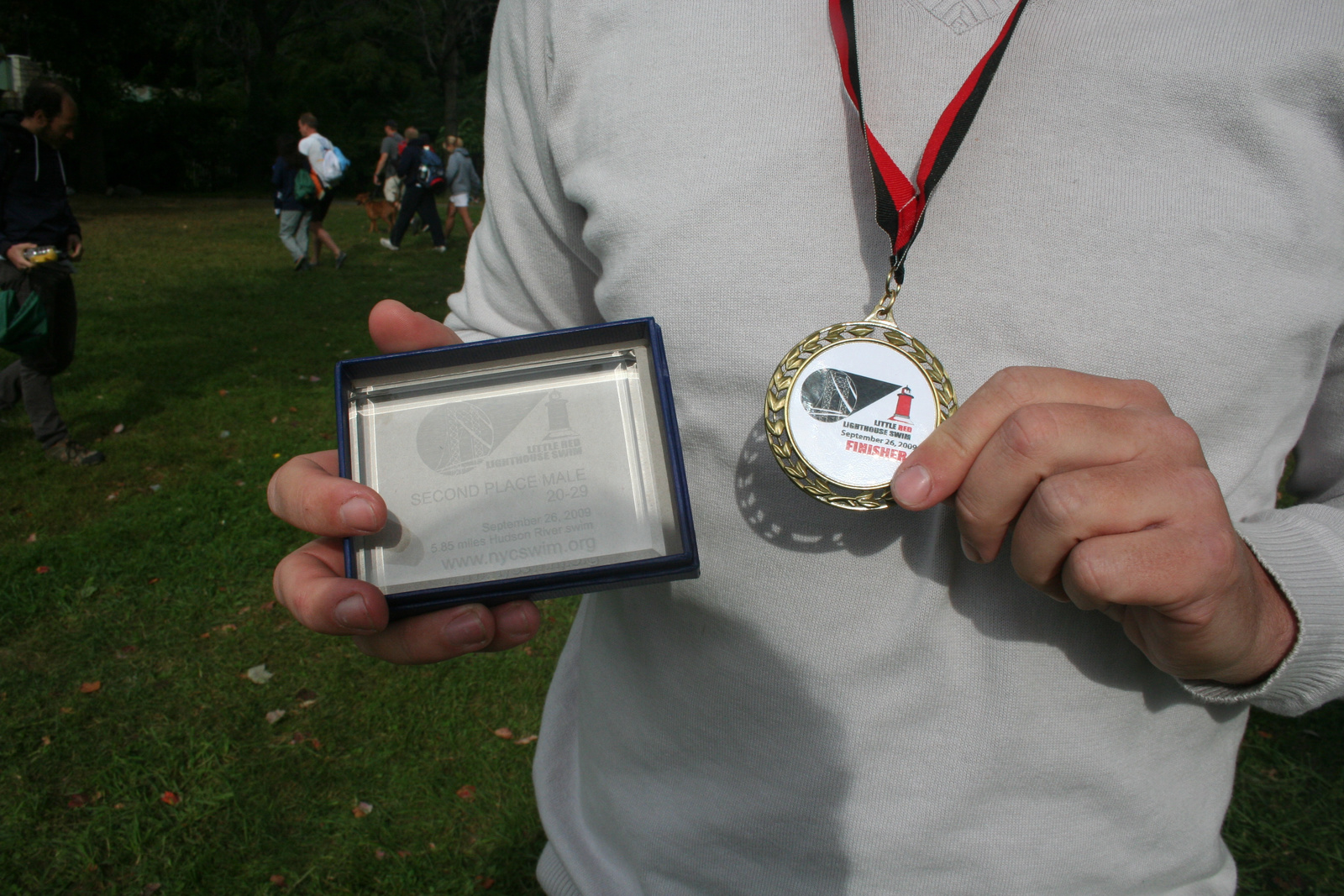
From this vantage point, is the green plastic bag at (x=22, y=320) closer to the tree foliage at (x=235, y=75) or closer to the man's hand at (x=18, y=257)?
the man's hand at (x=18, y=257)

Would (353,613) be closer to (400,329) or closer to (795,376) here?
(400,329)

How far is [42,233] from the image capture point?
5828mm

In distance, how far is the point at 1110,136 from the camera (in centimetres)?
102

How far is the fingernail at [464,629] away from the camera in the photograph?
109 cm

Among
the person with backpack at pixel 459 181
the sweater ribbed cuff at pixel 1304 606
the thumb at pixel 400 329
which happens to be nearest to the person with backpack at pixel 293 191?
the person with backpack at pixel 459 181

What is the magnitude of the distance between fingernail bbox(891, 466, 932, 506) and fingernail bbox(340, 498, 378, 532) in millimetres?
674

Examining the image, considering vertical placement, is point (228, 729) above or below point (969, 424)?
below

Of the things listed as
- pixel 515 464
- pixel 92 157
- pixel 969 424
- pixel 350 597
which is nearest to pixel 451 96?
pixel 92 157

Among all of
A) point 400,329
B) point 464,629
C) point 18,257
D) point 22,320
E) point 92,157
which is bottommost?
point 92,157

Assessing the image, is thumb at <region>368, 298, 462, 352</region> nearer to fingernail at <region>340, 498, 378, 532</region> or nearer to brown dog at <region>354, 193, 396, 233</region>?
fingernail at <region>340, 498, 378, 532</region>

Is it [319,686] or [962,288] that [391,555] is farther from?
[319,686]

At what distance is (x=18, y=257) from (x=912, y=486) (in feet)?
21.6

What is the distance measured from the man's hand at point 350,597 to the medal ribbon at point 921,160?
711 millimetres

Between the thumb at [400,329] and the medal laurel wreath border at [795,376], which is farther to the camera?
the thumb at [400,329]
